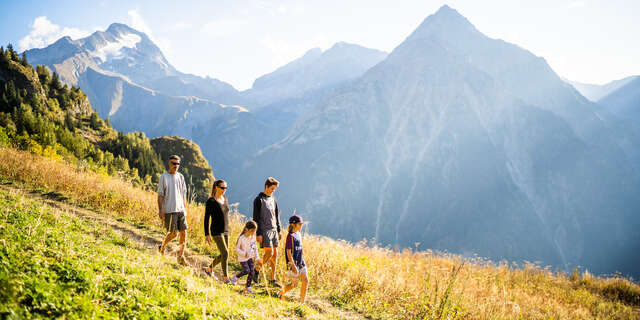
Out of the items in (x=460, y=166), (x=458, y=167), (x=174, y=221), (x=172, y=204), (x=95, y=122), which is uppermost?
(x=95, y=122)

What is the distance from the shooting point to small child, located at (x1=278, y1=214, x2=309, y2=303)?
5.55 metres

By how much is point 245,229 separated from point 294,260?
3.91ft

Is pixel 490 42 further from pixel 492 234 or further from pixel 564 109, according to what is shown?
pixel 492 234

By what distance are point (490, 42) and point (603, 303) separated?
226 m

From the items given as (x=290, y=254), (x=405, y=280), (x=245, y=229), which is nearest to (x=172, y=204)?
(x=245, y=229)

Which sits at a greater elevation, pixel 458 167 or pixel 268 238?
pixel 268 238

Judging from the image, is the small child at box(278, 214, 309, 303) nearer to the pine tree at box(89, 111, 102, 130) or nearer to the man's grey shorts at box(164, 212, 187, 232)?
the man's grey shorts at box(164, 212, 187, 232)

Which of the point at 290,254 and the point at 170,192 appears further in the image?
the point at 170,192

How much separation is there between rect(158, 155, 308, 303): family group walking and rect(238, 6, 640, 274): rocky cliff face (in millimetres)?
104779

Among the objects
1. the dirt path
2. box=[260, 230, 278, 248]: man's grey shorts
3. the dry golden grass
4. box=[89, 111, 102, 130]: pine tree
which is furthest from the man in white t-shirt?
box=[89, 111, 102, 130]: pine tree

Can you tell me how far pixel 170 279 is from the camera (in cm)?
385

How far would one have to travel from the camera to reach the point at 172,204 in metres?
6.25

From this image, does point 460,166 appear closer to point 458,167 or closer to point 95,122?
point 458,167

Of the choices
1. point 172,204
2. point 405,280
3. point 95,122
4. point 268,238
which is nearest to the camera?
point 268,238
